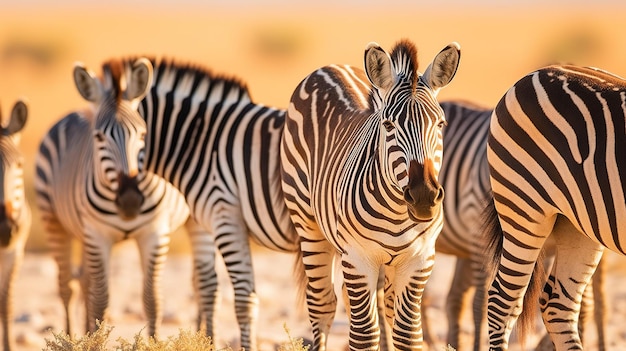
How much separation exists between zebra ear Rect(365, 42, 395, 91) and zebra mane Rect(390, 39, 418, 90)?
2.5 inches

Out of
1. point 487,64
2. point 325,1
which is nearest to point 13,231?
point 487,64

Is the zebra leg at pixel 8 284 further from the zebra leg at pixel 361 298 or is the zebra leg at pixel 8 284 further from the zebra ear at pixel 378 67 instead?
the zebra ear at pixel 378 67

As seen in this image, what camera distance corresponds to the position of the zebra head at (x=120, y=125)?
A: 7703 mm

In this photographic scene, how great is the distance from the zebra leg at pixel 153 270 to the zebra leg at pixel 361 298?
9.05 ft

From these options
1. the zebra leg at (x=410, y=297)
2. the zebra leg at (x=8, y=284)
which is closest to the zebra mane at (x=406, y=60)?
the zebra leg at (x=410, y=297)

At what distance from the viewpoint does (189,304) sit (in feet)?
37.3

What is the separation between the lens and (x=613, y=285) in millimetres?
11617

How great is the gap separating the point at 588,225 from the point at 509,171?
2.10ft

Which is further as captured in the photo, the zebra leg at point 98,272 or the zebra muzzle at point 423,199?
the zebra leg at point 98,272

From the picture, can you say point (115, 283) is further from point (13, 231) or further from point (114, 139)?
point (114, 139)

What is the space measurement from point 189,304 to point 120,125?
3.98 metres

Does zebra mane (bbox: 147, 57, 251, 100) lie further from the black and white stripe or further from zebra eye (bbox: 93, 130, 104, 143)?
zebra eye (bbox: 93, 130, 104, 143)

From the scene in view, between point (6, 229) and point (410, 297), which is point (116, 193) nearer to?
point (6, 229)

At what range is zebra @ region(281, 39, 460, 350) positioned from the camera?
214 inches
